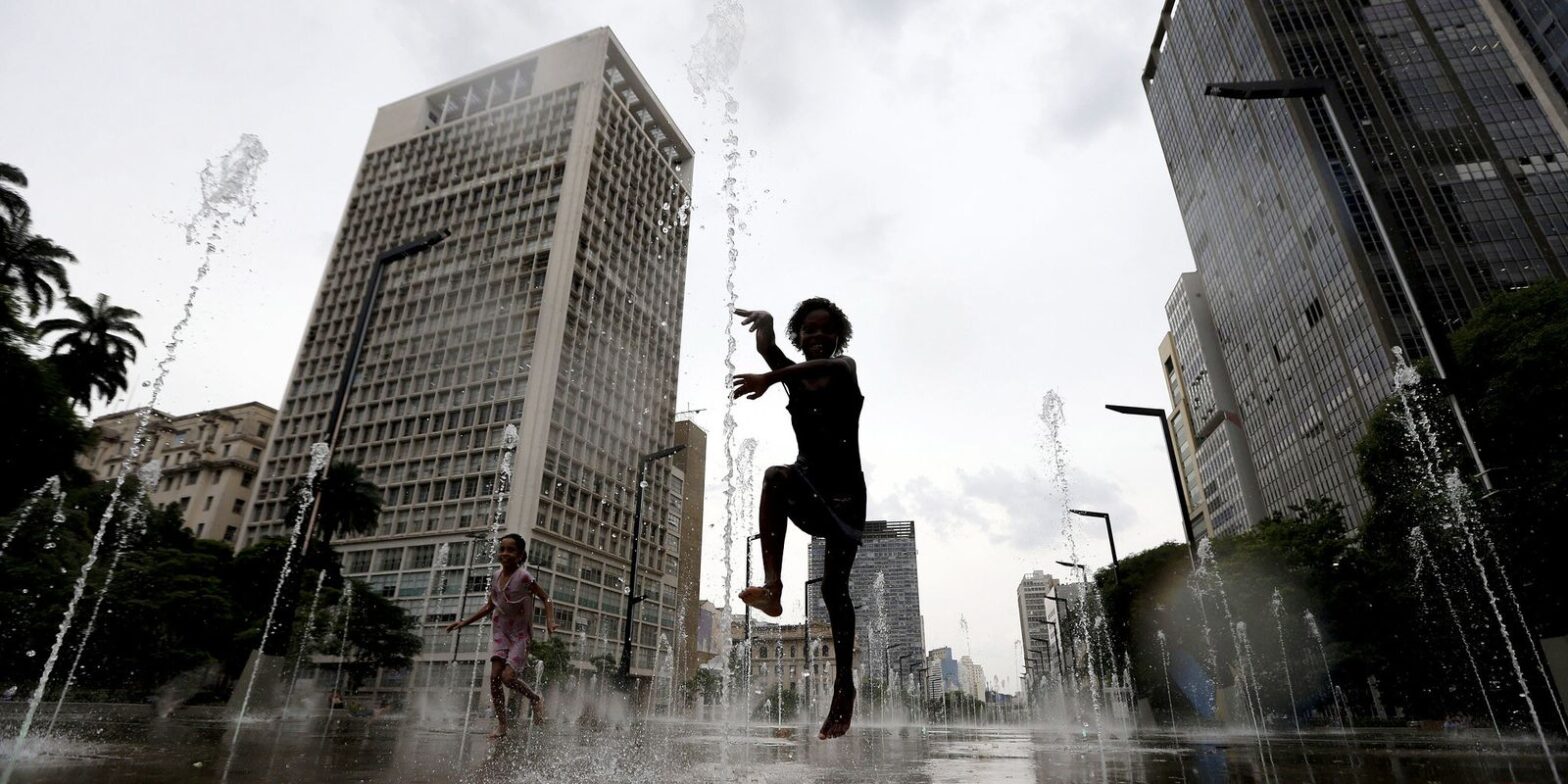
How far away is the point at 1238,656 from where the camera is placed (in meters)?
30.4

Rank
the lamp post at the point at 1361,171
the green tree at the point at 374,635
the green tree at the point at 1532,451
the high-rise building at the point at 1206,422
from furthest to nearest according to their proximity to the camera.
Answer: the high-rise building at the point at 1206,422
the green tree at the point at 374,635
the green tree at the point at 1532,451
the lamp post at the point at 1361,171

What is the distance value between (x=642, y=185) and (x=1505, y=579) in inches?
3173

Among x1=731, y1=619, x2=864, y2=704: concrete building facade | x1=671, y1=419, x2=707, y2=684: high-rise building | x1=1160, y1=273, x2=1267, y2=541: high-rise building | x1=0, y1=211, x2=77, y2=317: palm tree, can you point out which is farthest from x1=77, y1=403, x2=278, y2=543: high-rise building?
x1=1160, y1=273, x2=1267, y2=541: high-rise building

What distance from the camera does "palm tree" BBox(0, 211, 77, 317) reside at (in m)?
28.1

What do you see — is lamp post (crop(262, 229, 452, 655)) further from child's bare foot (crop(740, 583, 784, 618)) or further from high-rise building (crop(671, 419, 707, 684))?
high-rise building (crop(671, 419, 707, 684))

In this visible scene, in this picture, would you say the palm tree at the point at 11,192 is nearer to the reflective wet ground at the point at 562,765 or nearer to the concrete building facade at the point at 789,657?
the reflective wet ground at the point at 562,765

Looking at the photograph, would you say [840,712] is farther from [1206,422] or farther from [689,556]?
[1206,422]

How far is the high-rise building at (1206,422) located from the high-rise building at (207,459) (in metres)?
109

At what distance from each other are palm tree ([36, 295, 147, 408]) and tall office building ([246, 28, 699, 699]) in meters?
26.2

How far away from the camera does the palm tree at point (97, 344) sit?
114 feet

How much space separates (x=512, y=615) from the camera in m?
7.30

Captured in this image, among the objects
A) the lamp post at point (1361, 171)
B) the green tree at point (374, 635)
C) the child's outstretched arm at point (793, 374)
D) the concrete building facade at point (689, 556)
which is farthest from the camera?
the concrete building facade at point (689, 556)

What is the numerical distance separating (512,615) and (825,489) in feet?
17.4

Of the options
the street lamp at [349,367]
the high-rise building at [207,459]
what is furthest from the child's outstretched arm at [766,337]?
the high-rise building at [207,459]
